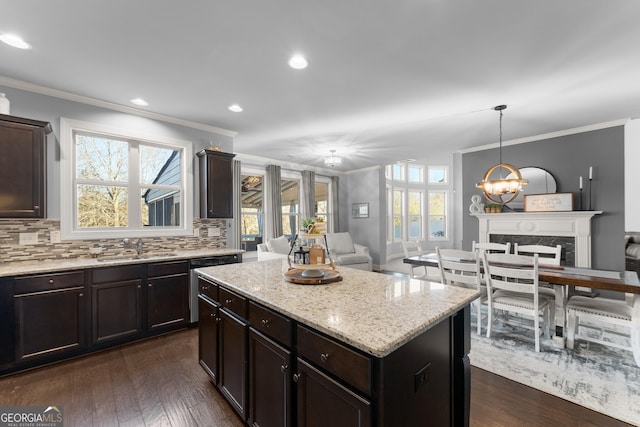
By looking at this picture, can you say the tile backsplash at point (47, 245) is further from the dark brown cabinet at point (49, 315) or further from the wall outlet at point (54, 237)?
the dark brown cabinet at point (49, 315)

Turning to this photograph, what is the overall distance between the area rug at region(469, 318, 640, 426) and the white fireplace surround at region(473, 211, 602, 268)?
2.18 metres

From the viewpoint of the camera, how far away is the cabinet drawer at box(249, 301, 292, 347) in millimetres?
1365

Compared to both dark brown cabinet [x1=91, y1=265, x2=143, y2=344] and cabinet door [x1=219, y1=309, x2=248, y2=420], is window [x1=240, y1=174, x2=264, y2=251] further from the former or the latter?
cabinet door [x1=219, y1=309, x2=248, y2=420]

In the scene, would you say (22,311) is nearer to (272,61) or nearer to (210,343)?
(210,343)

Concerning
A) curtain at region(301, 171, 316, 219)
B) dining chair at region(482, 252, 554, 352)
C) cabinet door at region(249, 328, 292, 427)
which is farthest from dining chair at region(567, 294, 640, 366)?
curtain at region(301, 171, 316, 219)

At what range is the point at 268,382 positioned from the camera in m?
1.49

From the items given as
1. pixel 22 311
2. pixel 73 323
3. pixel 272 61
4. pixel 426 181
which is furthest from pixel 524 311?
pixel 426 181

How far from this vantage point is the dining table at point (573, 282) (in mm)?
2396

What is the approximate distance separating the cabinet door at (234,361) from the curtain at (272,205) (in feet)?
13.6

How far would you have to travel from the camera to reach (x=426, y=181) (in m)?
9.30

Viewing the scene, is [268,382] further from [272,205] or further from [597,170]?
[597,170]

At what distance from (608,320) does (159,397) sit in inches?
153

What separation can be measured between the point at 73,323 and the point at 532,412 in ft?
13.0

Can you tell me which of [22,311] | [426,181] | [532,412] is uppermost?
[426,181]
